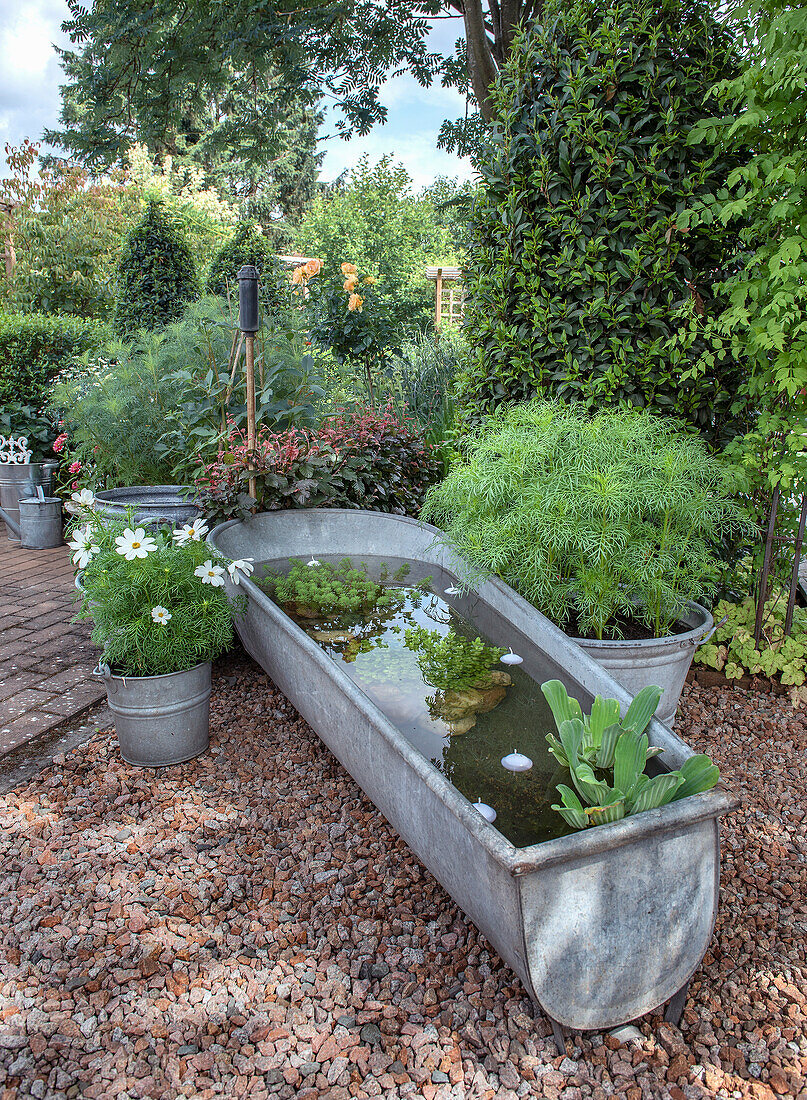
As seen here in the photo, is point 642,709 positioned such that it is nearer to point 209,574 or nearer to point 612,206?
point 209,574

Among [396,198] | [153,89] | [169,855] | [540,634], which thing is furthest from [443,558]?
[396,198]

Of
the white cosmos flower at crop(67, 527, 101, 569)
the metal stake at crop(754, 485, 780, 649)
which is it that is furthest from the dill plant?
the white cosmos flower at crop(67, 527, 101, 569)

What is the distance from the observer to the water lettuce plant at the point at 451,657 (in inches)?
89.3

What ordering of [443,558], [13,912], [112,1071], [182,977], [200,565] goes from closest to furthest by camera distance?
[112,1071]
[182,977]
[13,912]
[200,565]
[443,558]

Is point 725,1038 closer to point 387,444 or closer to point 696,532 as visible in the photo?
point 696,532

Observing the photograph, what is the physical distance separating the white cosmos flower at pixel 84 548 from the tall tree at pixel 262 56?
4.37m

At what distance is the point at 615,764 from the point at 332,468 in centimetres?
241

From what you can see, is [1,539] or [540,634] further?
[1,539]

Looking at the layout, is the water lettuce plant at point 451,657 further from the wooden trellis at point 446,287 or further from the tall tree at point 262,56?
the wooden trellis at point 446,287

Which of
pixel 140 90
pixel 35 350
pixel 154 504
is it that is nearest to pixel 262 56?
pixel 140 90

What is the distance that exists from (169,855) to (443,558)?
1.58 m

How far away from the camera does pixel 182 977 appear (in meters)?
1.53

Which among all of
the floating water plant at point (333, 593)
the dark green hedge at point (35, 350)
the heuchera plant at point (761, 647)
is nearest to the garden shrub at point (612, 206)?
the heuchera plant at point (761, 647)

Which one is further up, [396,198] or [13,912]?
[396,198]
